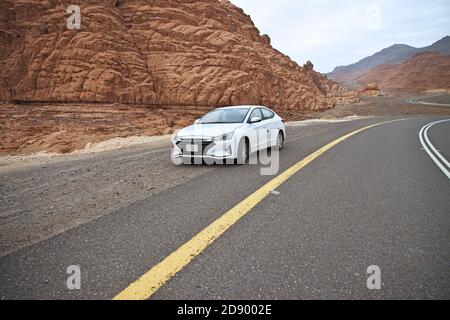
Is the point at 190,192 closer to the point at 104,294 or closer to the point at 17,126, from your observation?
the point at 104,294

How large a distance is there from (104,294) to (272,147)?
7.64 m

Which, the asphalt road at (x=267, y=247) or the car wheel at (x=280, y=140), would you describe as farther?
the car wheel at (x=280, y=140)

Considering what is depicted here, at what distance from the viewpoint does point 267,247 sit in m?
2.94

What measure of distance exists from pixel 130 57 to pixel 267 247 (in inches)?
1218

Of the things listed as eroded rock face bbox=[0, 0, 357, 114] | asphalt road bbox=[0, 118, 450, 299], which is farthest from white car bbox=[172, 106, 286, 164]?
eroded rock face bbox=[0, 0, 357, 114]

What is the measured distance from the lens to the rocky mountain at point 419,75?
109m

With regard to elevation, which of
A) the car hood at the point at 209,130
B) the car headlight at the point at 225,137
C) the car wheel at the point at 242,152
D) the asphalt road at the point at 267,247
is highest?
the car hood at the point at 209,130

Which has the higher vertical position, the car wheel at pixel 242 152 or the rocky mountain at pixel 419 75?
the rocky mountain at pixel 419 75

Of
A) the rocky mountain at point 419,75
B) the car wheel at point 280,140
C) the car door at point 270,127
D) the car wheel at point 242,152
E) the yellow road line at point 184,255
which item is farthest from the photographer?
the rocky mountain at point 419,75

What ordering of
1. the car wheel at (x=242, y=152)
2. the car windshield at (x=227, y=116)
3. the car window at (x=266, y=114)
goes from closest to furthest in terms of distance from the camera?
the car wheel at (x=242, y=152) < the car windshield at (x=227, y=116) < the car window at (x=266, y=114)

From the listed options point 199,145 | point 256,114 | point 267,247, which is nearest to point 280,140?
point 256,114

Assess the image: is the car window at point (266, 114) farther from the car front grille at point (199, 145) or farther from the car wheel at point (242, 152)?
the car front grille at point (199, 145)

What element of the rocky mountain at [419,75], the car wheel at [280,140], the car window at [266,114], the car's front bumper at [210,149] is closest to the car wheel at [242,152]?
the car's front bumper at [210,149]

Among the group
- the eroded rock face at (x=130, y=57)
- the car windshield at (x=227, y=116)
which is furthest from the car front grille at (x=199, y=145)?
the eroded rock face at (x=130, y=57)
